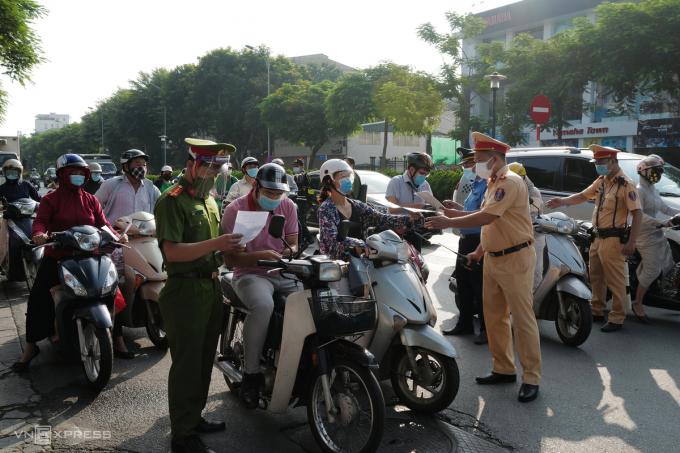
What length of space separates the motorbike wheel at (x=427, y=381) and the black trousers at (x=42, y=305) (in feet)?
9.70

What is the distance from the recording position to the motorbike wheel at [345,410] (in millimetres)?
3215

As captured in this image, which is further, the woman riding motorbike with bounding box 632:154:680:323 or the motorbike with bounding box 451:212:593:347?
the woman riding motorbike with bounding box 632:154:680:323

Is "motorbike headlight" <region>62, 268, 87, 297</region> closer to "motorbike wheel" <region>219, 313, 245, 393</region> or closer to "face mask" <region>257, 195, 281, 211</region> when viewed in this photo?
"motorbike wheel" <region>219, 313, 245, 393</region>

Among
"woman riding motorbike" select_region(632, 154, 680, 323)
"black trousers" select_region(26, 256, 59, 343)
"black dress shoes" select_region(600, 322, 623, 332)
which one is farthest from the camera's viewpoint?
"woman riding motorbike" select_region(632, 154, 680, 323)

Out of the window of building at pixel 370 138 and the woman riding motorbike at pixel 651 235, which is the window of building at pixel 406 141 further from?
the woman riding motorbike at pixel 651 235

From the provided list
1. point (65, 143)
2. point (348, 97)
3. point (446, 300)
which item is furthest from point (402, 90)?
point (65, 143)

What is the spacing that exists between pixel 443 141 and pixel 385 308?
53.8 m

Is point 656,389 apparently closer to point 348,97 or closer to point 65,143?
point 348,97

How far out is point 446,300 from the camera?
7766 millimetres

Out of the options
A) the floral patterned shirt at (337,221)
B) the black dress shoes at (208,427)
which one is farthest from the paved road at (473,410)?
the floral patterned shirt at (337,221)

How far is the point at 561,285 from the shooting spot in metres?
5.82

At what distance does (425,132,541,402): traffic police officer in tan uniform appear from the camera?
439 centimetres

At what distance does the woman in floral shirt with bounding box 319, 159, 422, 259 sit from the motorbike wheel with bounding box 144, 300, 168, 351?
2033 mm

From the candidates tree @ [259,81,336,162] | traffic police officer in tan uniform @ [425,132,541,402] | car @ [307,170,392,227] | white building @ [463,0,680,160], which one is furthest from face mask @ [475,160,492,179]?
tree @ [259,81,336,162]
